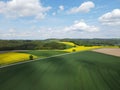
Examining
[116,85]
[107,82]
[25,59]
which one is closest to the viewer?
[116,85]

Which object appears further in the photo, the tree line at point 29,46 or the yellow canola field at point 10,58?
the tree line at point 29,46

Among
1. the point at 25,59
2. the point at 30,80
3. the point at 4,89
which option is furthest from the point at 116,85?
the point at 25,59

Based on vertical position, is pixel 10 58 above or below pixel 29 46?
above

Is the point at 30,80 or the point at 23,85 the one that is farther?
the point at 30,80

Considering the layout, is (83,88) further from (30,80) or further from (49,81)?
(30,80)

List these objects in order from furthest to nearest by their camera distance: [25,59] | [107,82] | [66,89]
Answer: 1. [25,59]
2. [107,82]
3. [66,89]

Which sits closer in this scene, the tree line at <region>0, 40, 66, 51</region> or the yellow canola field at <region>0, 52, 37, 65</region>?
the yellow canola field at <region>0, 52, 37, 65</region>

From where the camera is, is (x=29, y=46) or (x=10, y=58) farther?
(x=29, y=46)

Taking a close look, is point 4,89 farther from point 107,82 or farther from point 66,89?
point 107,82

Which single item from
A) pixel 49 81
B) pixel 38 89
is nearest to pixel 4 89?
pixel 38 89
